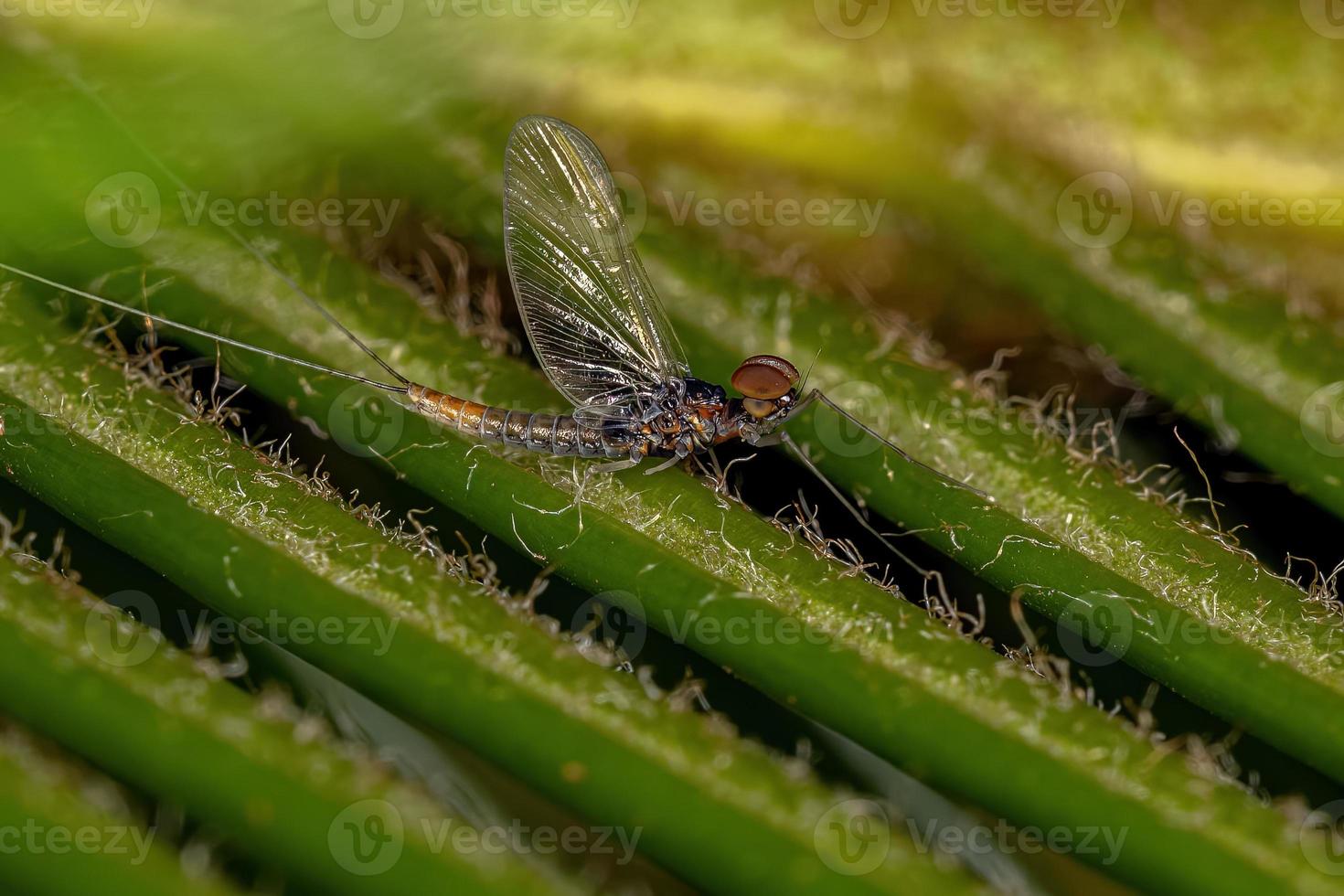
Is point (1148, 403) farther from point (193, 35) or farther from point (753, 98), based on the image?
point (193, 35)

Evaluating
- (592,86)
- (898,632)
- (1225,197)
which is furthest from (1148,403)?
(592,86)

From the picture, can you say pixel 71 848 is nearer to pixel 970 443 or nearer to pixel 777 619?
pixel 777 619

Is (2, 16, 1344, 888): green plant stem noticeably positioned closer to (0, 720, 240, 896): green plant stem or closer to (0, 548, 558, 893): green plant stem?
(0, 548, 558, 893): green plant stem

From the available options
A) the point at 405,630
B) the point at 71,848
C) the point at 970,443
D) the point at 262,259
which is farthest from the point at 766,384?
the point at 71,848

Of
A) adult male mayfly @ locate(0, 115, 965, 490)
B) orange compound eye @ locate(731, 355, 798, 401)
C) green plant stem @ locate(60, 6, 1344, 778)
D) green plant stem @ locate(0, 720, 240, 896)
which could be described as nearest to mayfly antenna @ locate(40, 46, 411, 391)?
adult male mayfly @ locate(0, 115, 965, 490)

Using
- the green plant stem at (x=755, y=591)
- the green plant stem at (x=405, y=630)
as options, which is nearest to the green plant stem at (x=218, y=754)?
the green plant stem at (x=405, y=630)
